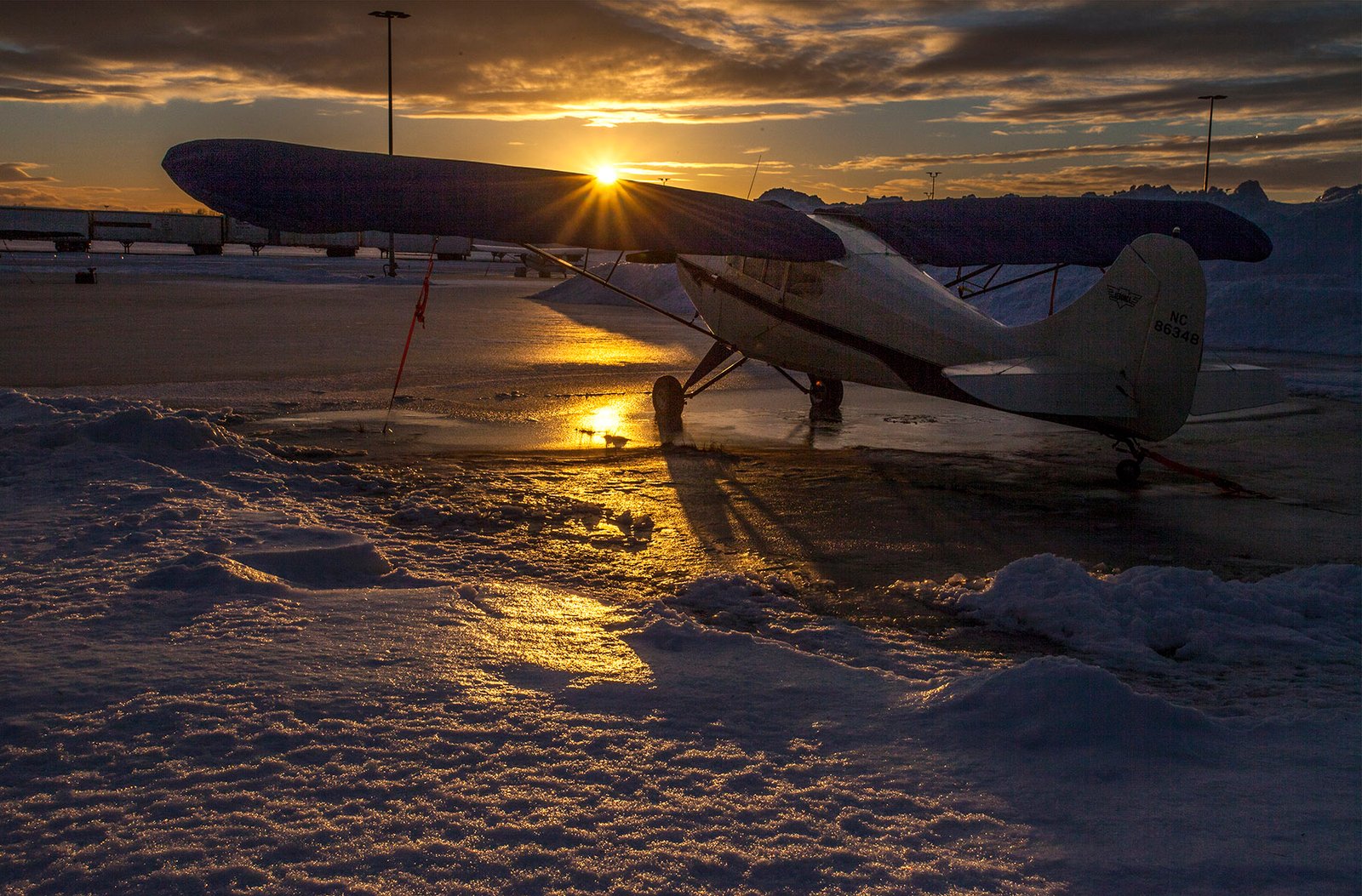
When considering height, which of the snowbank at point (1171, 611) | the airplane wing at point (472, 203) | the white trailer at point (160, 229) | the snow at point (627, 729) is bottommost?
the snow at point (627, 729)

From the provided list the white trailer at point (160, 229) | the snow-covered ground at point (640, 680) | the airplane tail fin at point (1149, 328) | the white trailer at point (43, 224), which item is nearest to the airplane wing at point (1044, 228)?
the airplane tail fin at point (1149, 328)

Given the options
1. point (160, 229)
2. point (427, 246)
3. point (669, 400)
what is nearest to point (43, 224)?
point (160, 229)

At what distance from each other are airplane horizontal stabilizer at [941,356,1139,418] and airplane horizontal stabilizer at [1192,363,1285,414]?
65 centimetres

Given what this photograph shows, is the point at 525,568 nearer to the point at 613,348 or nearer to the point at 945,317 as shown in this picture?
the point at 945,317

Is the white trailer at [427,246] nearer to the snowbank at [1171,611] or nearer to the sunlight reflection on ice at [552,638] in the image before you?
the sunlight reflection on ice at [552,638]

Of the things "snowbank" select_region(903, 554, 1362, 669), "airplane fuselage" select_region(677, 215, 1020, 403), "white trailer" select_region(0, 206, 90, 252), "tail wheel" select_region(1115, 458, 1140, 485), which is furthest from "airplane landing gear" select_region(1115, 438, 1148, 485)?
"white trailer" select_region(0, 206, 90, 252)

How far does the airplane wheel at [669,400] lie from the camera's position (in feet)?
37.1

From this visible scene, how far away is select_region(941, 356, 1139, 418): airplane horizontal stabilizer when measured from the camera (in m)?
8.45

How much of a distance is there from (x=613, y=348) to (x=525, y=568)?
14052 mm

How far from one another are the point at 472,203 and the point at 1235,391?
21.3 feet

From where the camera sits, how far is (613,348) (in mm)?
19844

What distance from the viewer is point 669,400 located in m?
11.3

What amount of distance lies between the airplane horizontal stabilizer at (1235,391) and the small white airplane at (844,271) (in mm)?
16

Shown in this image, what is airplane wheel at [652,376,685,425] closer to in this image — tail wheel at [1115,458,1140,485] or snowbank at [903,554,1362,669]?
tail wheel at [1115,458,1140,485]
